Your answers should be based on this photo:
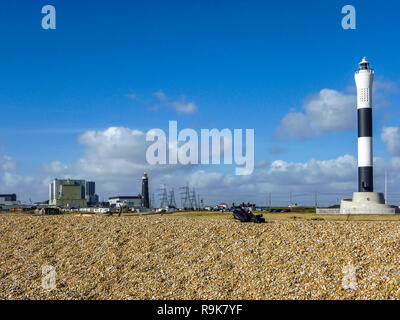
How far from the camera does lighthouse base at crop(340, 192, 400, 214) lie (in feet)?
207

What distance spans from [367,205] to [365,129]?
12.0 metres

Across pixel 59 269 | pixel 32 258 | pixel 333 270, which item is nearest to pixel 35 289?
pixel 59 269

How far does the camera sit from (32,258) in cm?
3259

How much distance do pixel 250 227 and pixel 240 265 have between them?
673 cm

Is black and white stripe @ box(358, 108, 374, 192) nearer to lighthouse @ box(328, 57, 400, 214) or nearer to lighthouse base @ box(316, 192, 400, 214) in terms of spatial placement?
lighthouse @ box(328, 57, 400, 214)

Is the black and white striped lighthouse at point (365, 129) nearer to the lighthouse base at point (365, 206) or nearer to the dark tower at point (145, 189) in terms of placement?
the lighthouse base at point (365, 206)

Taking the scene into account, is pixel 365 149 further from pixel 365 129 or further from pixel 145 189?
pixel 145 189

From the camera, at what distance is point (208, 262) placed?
28438 mm

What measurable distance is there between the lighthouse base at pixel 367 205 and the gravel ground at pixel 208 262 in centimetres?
3240

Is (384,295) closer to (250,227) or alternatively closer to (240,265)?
(240,265)

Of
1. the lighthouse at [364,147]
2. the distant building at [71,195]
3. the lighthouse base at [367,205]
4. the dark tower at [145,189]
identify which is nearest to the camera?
the lighthouse base at [367,205]

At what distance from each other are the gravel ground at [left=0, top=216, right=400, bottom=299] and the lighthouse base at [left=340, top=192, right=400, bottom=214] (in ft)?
106

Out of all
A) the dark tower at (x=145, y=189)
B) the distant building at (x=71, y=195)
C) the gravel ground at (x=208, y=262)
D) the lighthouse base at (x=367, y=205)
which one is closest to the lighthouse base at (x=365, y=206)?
the lighthouse base at (x=367, y=205)

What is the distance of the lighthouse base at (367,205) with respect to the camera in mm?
63013
